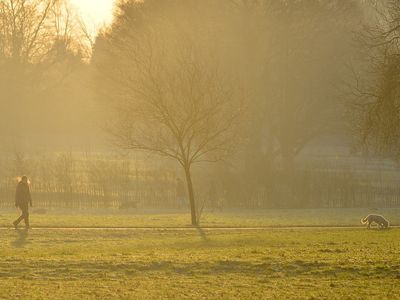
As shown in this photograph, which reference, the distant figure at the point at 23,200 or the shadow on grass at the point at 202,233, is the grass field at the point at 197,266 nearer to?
the shadow on grass at the point at 202,233

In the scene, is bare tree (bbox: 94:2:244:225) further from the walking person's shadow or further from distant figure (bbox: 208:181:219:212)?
the walking person's shadow

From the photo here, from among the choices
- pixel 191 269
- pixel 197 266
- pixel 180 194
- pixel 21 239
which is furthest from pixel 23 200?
pixel 180 194

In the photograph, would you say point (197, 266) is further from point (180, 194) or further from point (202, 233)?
point (180, 194)

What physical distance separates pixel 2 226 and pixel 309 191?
2186 centimetres

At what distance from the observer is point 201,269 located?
61.6 ft

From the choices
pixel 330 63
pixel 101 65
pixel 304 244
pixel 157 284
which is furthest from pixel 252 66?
pixel 157 284

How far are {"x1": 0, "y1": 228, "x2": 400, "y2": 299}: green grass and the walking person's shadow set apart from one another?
0.22 feet

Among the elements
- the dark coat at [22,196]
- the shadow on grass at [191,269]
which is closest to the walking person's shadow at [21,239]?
the dark coat at [22,196]

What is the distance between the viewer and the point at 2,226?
1231 inches

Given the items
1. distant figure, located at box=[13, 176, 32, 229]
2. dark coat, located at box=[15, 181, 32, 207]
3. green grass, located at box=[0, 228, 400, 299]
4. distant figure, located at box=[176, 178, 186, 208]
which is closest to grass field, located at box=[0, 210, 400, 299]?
green grass, located at box=[0, 228, 400, 299]

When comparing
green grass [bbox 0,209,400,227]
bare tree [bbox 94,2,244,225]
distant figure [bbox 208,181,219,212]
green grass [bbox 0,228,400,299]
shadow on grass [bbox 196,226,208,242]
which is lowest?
green grass [bbox 0,228,400,299]

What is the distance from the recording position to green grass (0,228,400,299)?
1609 cm

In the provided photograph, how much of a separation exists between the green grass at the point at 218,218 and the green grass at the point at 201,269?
6704mm

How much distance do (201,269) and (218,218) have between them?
18487mm
